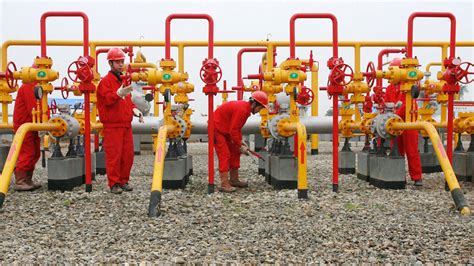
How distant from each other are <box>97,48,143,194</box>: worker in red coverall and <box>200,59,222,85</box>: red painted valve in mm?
907

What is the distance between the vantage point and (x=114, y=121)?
630 cm

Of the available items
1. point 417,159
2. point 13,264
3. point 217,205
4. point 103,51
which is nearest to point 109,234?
point 13,264

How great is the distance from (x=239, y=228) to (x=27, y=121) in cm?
373

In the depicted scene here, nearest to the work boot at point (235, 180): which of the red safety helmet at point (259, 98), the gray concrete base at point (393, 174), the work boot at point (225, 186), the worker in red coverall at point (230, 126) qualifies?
the worker in red coverall at point (230, 126)

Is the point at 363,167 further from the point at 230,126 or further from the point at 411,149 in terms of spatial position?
the point at 230,126

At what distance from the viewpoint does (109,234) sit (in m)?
4.25

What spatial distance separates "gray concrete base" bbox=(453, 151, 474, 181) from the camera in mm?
7293

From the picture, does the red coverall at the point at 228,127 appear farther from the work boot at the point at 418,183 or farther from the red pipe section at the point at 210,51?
the work boot at the point at 418,183

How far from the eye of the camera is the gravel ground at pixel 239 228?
3598 mm

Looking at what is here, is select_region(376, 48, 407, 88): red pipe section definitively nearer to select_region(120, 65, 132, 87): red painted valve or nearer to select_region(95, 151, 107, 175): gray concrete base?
select_region(120, 65, 132, 87): red painted valve

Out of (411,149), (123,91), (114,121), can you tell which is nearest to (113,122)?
(114,121)

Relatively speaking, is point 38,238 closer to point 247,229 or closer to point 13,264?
point 13,264

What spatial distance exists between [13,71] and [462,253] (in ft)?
17.2

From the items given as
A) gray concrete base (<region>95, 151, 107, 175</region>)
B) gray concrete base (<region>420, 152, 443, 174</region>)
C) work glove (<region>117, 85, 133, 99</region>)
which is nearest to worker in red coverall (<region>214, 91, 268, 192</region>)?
work glove (<region>117, 85, 133, 99</region>)
